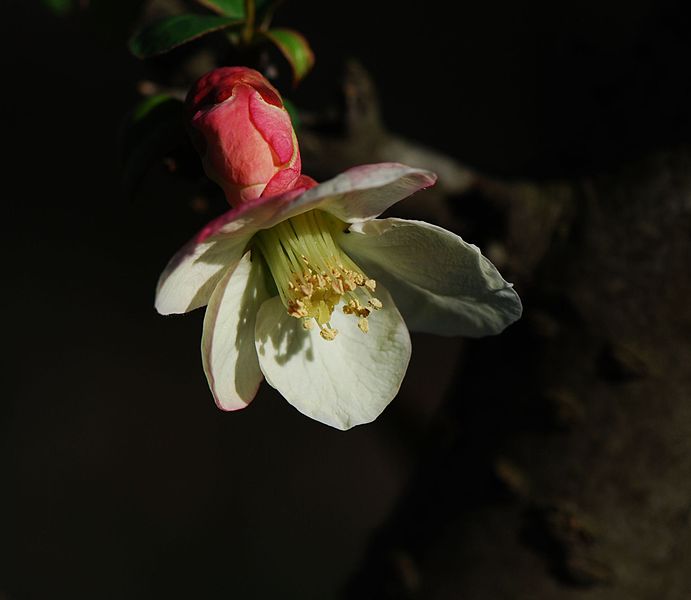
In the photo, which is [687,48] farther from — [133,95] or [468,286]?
[133,95]

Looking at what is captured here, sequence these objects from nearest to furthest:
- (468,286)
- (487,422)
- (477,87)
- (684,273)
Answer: (468,286) → (684,273) → (487,422) → (477,87)

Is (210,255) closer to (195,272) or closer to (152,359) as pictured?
(195,272)

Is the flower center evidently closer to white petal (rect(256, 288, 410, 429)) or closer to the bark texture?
white petal (rect(256, 288, 410, 429))

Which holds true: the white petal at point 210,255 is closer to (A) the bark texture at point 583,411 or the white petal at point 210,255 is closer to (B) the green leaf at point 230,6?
(B) the green leaf at point 230,6

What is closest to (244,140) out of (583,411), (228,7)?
(228,7)

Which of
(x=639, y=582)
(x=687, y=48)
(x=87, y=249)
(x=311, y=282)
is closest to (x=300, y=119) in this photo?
(x=311, y=282)

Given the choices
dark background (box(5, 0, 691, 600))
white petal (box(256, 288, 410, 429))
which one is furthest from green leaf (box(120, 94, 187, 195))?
dark background (box(5, 0, 691, 600))

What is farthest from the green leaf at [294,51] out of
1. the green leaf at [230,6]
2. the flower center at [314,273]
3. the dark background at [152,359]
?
the dark background at [152,359]
